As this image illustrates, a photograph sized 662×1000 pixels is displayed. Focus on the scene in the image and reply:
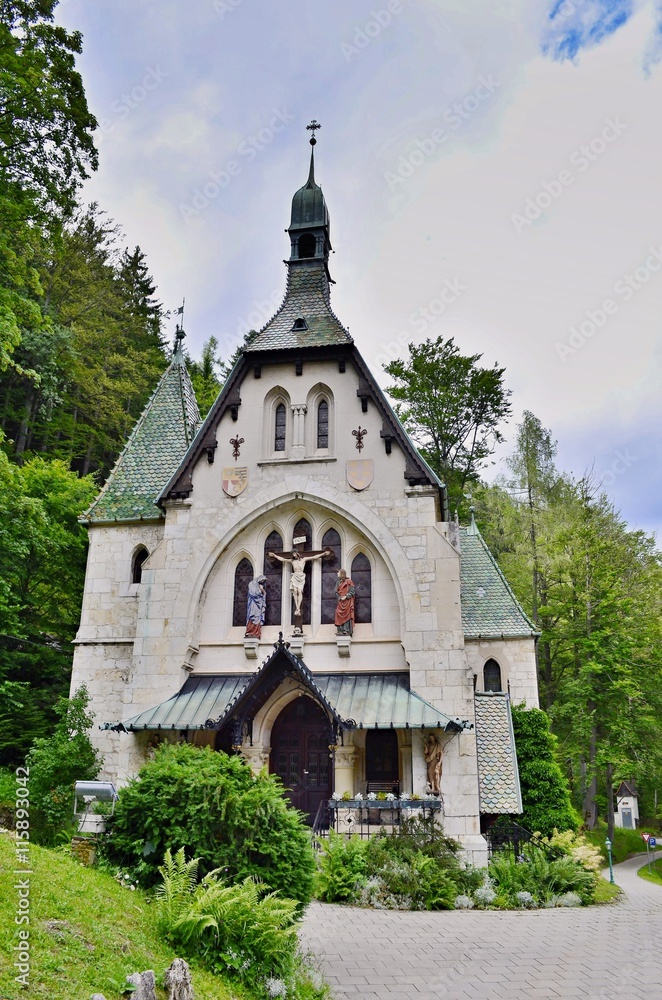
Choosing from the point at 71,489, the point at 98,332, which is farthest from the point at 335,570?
the point at 98,332

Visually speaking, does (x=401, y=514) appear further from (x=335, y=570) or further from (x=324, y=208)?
(x=324, y=208)

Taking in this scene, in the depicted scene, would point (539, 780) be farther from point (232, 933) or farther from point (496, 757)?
point (232, 933)

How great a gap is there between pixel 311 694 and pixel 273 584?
11.2 ft

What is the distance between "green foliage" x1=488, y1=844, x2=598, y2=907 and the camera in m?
13.9

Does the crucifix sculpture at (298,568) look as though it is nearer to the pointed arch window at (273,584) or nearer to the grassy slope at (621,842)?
the pointed arch window at (273,584)

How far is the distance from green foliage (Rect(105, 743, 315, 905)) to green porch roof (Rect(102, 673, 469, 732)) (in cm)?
602

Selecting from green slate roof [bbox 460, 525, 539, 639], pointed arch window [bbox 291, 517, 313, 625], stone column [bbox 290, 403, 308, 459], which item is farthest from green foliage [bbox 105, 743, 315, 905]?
green slate roof [bbox 460, 525, 539, 639]

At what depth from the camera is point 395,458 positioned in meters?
19.0

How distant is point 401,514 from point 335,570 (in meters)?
2.15

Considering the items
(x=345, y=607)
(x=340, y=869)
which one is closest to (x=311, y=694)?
(x=345, y=607)

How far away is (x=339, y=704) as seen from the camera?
1675 cm

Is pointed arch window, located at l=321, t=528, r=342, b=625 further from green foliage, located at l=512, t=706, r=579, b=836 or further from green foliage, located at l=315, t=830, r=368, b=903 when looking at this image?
green foliage, located at l=512, t=706, r=579, b=836

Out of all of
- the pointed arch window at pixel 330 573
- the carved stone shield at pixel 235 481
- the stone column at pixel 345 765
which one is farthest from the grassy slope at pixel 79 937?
the carved stone shield at pixel 235 481

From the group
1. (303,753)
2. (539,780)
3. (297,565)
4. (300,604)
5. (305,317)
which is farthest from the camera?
(305,317)
